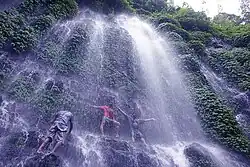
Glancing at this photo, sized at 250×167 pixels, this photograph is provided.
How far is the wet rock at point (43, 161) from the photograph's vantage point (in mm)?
8516

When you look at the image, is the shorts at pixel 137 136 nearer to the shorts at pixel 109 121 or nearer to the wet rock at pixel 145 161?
the shorts at pixel 109 121

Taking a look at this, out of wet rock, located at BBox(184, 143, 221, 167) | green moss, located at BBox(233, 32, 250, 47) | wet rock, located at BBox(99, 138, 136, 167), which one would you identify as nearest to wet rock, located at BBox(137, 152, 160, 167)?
wet rock, located at BBox(99, 138, 136, 167)

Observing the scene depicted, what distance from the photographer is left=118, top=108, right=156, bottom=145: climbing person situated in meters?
11.4

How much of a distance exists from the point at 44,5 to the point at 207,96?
9285 mm

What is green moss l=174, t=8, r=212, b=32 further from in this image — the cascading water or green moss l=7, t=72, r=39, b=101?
green moss l=7, t=72, r=39, b=101

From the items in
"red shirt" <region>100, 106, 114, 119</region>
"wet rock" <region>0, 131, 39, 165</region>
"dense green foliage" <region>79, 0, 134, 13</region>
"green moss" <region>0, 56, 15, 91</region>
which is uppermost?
"dense green foliage" <region>79, 0, 134, 13</region>

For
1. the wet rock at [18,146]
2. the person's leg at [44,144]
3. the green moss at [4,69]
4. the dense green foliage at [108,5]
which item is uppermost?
the dense green foliage at [108,5]

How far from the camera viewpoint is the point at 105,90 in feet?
42.1

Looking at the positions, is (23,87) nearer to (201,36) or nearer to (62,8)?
(62,8)

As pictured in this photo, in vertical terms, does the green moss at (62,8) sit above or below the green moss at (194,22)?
below

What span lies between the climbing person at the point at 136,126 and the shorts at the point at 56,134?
9.82 feet

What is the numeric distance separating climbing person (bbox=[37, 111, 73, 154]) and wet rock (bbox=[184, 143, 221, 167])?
4539mm

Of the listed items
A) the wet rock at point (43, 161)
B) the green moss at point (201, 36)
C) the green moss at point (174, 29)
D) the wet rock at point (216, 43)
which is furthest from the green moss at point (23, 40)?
the wet rock at point (216, 43)

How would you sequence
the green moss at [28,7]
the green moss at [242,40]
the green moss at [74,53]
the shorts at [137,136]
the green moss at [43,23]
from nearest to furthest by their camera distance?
1. the shorts at [137,136]
2. the green moss at [74,53]
3. the green moss at [43,23]
4. the green moss at [28,7]
5. the green moss at [242,40]
